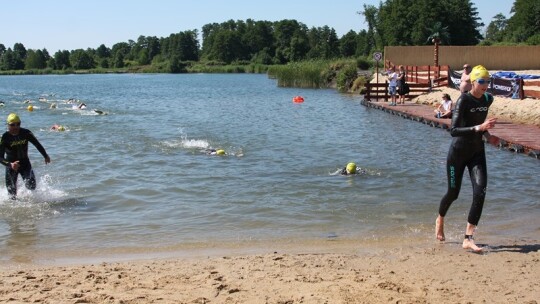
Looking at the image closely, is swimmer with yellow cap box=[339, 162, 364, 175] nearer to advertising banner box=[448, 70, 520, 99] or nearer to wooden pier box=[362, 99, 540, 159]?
wooden pier box=[362, 99, 540, 159]

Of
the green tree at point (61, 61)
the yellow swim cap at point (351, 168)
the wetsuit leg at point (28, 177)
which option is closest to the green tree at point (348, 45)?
the green tree at point (61, 61)

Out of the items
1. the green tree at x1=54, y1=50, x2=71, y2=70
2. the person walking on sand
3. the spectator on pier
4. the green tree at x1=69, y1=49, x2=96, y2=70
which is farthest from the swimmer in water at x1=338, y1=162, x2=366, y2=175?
the green tree at x1=54, y1=50, x2=71, y2=70

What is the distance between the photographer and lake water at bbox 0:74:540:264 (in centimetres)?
805

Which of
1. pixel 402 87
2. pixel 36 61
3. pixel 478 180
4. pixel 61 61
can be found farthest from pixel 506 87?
pixel 36 61

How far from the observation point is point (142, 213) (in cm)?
959

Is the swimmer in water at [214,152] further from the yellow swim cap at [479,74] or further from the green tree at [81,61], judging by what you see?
the green tree at [81,61]

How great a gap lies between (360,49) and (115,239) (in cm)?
12501

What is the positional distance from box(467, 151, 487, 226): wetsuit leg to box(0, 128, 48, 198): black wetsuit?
6.72 metres

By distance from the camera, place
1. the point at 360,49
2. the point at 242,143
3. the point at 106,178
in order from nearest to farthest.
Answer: the point at 106,178, the point at 242,143, the point at 360,49

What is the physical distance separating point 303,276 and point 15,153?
19.0 feet

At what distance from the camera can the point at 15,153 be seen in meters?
9.55

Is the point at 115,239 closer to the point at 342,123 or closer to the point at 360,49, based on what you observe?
the point at 342,123

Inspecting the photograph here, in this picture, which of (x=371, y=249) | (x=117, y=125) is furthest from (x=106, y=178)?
(x=117, y=125)

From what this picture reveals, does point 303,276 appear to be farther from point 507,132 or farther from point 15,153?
point 507,132
